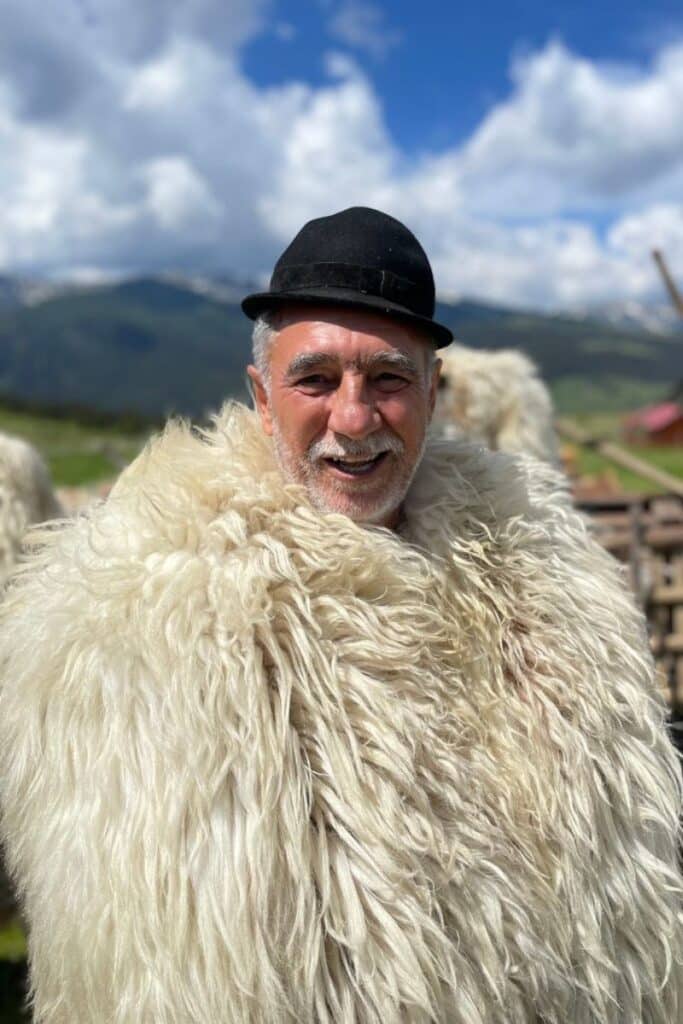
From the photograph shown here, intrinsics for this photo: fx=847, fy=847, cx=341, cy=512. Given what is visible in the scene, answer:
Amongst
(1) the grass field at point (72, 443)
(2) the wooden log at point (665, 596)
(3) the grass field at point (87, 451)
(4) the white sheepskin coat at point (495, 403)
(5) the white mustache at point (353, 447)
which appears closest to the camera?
(5) the white mustache at point (353, 447)

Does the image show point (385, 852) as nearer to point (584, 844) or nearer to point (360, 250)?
point (584, 844)

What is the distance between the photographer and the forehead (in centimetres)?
174

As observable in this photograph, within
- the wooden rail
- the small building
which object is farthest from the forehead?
the small building

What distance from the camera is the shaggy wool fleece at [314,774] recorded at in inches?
57.7

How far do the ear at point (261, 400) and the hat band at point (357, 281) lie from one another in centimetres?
→ 23

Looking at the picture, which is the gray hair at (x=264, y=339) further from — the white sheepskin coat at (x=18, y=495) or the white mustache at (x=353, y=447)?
the white sheepskin coat at (x=18, y=495)

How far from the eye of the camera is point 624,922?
176cm

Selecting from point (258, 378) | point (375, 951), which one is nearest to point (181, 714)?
point (375, 951)

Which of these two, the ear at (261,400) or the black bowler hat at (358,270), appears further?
the ear at (261,400)

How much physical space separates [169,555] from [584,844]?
1.02 meters

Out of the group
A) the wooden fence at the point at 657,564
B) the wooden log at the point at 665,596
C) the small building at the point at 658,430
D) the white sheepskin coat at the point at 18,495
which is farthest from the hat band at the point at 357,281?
the small building at the point at 658,430

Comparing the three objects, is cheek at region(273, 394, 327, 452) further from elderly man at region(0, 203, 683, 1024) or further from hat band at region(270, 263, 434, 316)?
hat band at region(270, 263, 434, 316)

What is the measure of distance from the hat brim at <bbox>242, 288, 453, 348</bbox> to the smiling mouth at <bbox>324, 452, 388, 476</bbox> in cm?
29

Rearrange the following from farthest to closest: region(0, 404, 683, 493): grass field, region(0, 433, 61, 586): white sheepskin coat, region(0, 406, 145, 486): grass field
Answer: region(0, 406, 145, 486): grass field, region(0, 404, 683, 493): grass field, region(0, 433, 61, 586): white sheepskin coat
